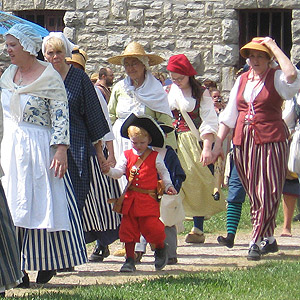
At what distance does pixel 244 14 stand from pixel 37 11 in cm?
321

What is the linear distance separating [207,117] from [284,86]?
0.99 metres

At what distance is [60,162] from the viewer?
598 centimetres

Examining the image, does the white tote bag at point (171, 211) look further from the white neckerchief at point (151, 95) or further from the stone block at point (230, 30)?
the stone block at point (230, 30)

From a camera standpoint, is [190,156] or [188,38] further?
[188,38]

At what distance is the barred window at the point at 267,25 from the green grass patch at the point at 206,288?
7971 millimetres

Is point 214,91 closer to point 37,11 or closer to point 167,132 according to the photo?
point 37,11

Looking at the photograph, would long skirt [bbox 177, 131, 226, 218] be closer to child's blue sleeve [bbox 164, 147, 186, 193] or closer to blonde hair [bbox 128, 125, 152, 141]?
child's blue sleeve [bbox 164, 147, 186, 193]

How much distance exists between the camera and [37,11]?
575 inches

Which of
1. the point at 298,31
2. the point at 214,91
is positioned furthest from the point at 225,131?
the point at 298,31

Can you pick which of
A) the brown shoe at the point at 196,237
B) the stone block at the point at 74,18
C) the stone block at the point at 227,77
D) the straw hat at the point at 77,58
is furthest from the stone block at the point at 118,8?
the straw hat at the point at 77,58

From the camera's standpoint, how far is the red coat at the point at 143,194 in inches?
265

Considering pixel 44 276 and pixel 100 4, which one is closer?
pixel 44 276

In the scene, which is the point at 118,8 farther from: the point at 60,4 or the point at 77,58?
the point at 77,58

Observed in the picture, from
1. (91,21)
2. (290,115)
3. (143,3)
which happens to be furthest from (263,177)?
(91,21)
